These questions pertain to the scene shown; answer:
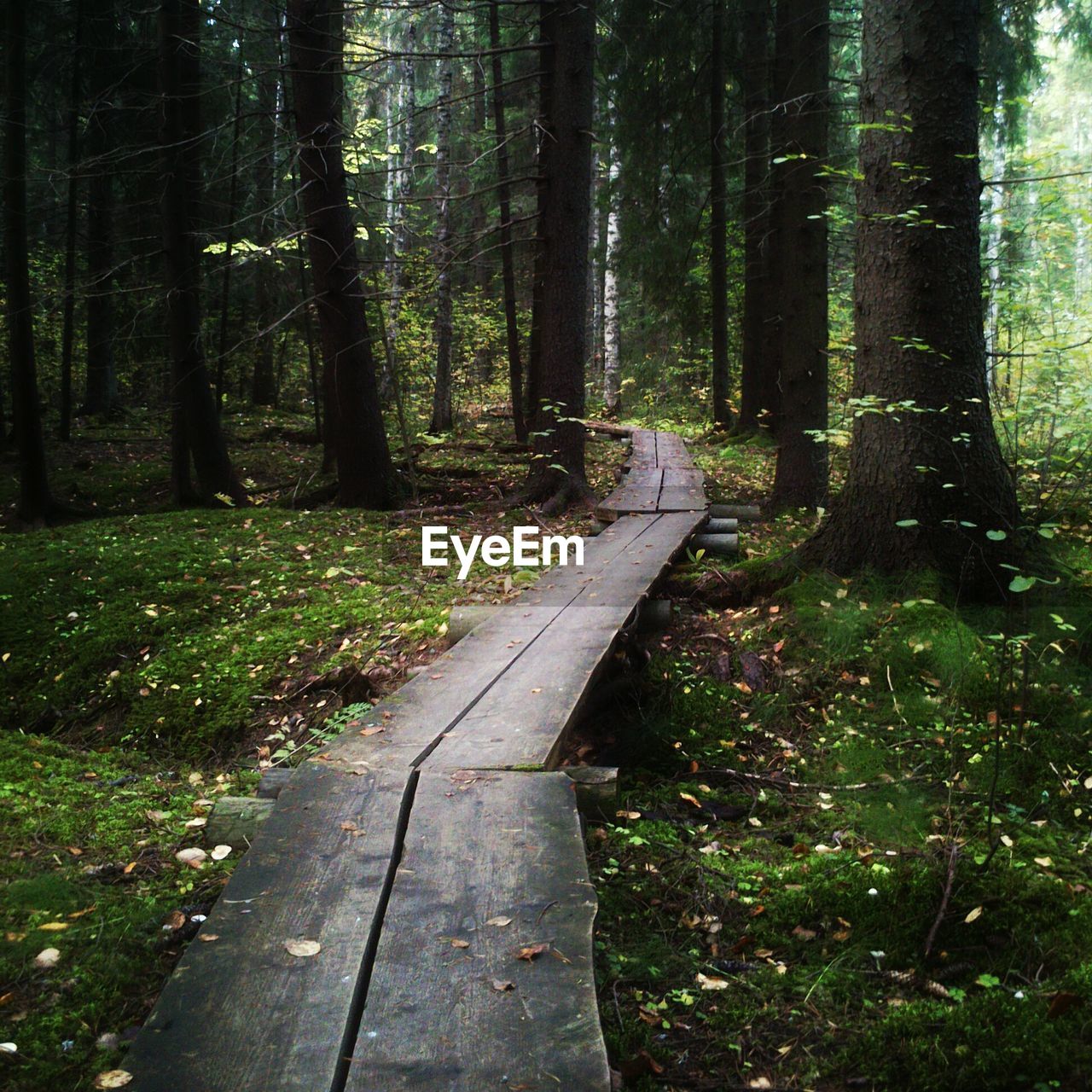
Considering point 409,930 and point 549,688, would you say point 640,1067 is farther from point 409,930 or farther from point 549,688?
point 549,688

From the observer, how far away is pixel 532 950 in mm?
2238

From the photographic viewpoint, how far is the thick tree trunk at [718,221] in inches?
493

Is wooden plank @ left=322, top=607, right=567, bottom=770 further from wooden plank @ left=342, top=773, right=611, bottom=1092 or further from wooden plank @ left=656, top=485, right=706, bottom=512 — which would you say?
wooden plank @ left=656, top=485, right=706, bottom=512

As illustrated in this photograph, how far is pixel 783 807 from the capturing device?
3912 mm

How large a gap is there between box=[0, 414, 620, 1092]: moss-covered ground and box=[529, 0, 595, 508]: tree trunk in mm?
1074

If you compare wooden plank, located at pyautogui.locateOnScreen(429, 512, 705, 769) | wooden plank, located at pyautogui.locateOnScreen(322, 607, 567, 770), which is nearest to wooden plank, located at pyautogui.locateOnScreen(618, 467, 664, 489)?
wooden plank, located at pyautogui.locateOnScreen(429, 512, 705, 769)

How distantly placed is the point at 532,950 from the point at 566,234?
806 centimetres

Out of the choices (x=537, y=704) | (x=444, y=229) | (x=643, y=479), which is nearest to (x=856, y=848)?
(x=537, y=704)

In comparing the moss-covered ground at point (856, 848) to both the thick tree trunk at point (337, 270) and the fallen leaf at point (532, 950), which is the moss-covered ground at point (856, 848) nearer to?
the fallen leaf at point (532, 950)

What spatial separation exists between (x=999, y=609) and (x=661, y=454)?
8.40m

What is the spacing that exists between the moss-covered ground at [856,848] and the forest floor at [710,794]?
0.01 m

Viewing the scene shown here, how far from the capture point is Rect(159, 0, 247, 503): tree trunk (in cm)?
1020

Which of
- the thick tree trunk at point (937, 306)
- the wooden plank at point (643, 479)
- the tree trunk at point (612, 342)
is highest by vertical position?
the tree trunk at point (612, 342)

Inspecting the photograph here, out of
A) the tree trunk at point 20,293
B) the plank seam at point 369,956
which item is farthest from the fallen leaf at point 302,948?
the tree trunk at point 20,293
